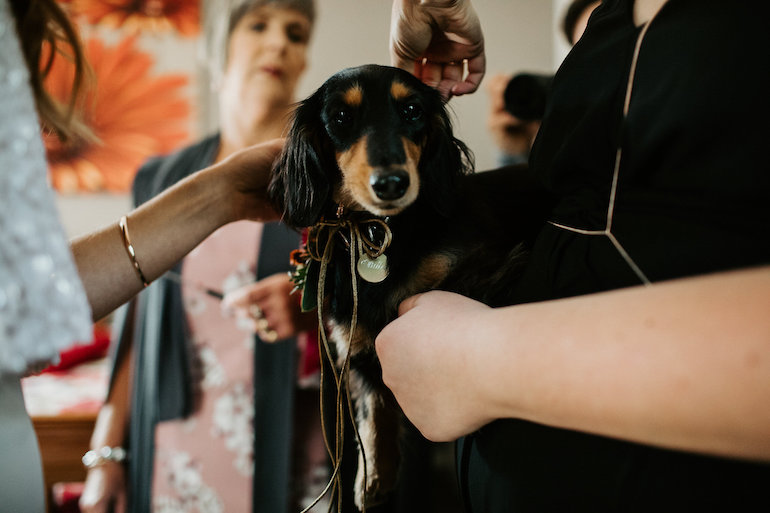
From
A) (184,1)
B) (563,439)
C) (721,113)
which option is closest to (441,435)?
(563,439)

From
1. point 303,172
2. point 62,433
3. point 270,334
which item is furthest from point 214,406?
point 303,172

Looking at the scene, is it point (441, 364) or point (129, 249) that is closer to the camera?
point (441, 364)

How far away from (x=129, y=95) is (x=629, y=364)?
2.75 meters

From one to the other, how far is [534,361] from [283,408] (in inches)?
38.1

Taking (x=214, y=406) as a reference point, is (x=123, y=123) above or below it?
above

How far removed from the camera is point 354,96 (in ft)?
2.25

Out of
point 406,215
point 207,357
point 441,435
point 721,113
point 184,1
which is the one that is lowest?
point 207,357

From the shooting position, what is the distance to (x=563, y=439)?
40cm

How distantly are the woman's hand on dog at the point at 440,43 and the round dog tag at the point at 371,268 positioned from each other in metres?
0.30

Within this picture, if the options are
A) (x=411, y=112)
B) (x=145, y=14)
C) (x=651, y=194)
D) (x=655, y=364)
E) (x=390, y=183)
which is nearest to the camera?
(x=655, y=364)

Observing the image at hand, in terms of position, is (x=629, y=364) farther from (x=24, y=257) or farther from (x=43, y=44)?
(x=43, y=44)

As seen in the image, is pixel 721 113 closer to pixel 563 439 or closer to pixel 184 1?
pixel 563 439

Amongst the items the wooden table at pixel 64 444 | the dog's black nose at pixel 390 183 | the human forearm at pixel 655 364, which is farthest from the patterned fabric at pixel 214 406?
the human forearm at pixel 655 364

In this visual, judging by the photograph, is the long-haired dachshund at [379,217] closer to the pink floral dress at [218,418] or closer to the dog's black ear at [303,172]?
the dog's black ear at [303,172]
